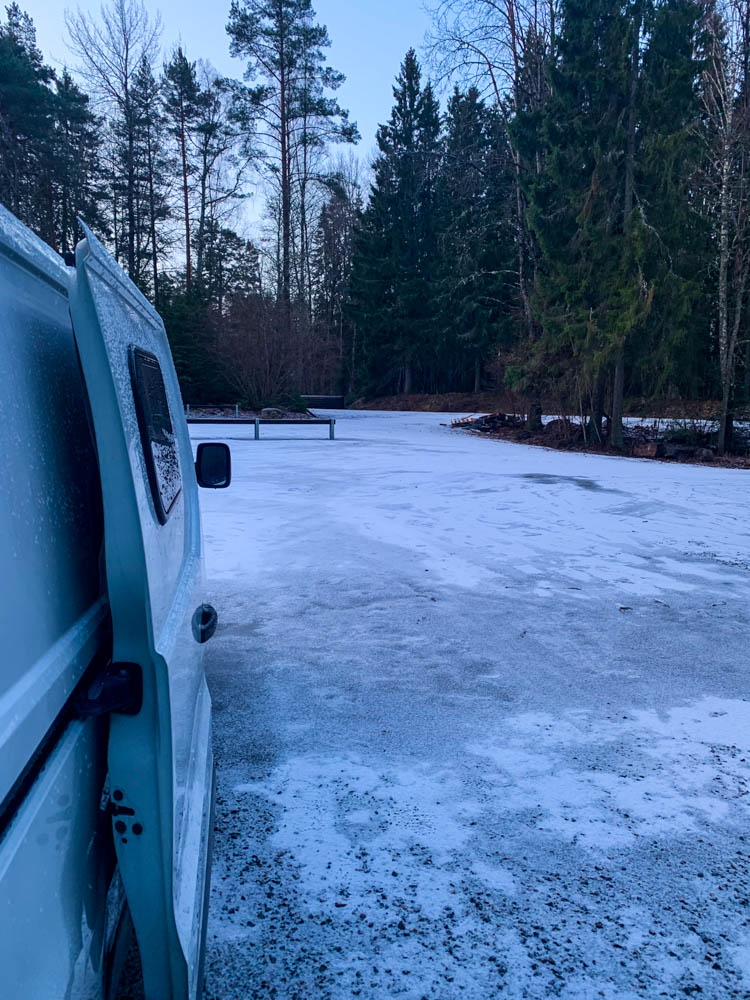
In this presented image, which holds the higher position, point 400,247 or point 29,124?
point 29,124

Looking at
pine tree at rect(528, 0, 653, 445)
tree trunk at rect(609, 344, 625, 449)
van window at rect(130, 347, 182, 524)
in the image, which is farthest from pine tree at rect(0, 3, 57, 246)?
van window at rect(130, 347, 182, 524)

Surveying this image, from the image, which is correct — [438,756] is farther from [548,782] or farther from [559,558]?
[559,558]

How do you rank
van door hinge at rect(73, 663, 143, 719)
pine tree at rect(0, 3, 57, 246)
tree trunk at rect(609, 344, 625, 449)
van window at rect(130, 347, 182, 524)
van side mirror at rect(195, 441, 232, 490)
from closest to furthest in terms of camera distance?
van door hinge at rect(73, 663, 143, 719)
van window at rect(130, 347, 182, 524)
van side mirror at rect(195, 441, 232, 490)
tree trunk at rect(609, 344, 625, 449)
pine tree at rect(0, 3, 57, 246)

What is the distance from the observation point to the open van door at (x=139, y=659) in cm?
129

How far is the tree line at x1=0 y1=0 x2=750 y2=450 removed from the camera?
16.3 metres

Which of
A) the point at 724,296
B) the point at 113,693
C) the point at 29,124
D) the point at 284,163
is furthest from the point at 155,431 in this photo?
the point at 284,163

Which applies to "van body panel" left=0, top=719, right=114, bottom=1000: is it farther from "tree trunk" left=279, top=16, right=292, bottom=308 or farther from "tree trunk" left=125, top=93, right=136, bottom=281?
"tree trunk" left=125, top=93, right=136, bottom=281

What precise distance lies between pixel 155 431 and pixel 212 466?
1535 mm

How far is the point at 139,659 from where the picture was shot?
4.39 ft

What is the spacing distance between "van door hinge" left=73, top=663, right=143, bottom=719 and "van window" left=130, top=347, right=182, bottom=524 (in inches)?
15.1

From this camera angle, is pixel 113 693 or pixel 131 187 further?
pixel 131 187

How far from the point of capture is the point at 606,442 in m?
19.0

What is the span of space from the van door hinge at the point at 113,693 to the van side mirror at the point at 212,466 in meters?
2.01

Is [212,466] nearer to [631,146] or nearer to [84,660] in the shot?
[84,660]
